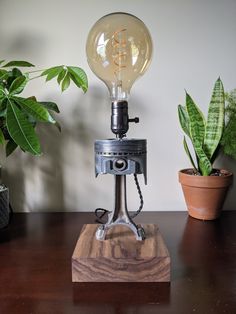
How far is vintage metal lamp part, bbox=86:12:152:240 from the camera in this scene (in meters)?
0.55

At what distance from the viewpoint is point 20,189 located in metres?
0.94

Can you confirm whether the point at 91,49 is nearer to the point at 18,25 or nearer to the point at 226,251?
the point at 18,25

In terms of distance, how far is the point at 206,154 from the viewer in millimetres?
820

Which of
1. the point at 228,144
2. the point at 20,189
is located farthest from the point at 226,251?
the point at 20,189

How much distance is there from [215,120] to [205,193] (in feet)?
0.73

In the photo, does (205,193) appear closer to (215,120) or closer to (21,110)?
(215,120)

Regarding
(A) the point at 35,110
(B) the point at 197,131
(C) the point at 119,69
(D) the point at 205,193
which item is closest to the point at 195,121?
(B) the point at 197,131

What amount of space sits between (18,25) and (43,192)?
1.86 ft

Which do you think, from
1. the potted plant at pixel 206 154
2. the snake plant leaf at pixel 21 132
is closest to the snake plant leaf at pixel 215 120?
the potted plant at pixel 206 154

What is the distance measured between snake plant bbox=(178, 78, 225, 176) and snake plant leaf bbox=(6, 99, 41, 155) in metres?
0.46

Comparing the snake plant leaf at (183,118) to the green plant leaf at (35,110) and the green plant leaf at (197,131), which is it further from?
the green plant leaf at (35,110)

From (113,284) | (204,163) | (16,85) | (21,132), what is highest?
(16,85)

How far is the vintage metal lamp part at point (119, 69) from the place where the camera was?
1.80 ft

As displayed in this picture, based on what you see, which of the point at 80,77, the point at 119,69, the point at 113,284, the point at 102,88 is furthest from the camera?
the point at 102,88
